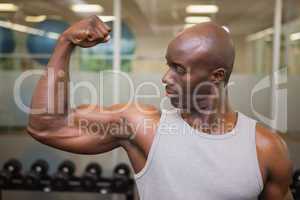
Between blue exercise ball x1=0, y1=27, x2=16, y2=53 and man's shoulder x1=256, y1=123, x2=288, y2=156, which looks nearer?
man's shoulder x1=256, y1=123, x2=288, y2=156

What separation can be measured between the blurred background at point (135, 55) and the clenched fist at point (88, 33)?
2.38m

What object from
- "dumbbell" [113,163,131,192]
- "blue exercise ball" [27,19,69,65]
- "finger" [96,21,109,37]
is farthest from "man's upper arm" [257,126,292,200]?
"blue exercise ball" [27,19,69,65]

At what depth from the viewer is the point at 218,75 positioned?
66 cm

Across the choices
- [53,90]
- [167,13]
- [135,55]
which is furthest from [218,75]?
[167,13]

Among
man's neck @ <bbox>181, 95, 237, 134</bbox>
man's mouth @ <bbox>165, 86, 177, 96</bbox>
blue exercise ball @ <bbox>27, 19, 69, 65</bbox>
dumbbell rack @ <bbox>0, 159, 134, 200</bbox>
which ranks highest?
blue exercise ball @ <bbox>27, 19, 69, 65</bbox>

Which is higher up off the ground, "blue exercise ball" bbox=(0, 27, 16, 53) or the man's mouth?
"blue exercise ball" bbox=(0, 27, 16, 53)

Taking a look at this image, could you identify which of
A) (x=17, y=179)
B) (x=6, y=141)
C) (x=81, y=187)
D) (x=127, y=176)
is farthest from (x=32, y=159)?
(x=127, y=176)

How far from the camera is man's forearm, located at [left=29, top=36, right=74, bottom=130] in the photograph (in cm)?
62

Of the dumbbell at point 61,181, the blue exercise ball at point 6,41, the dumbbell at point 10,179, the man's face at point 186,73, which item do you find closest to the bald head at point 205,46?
the man's face at point 186,73

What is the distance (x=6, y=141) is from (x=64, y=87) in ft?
9.44

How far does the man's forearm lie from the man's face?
179 mm

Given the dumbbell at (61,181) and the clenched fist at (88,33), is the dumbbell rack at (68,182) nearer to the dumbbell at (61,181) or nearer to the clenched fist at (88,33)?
the dumbbell at (61,181)

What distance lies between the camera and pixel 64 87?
2.08ft

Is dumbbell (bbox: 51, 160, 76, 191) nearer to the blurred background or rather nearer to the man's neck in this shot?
the blurred background
